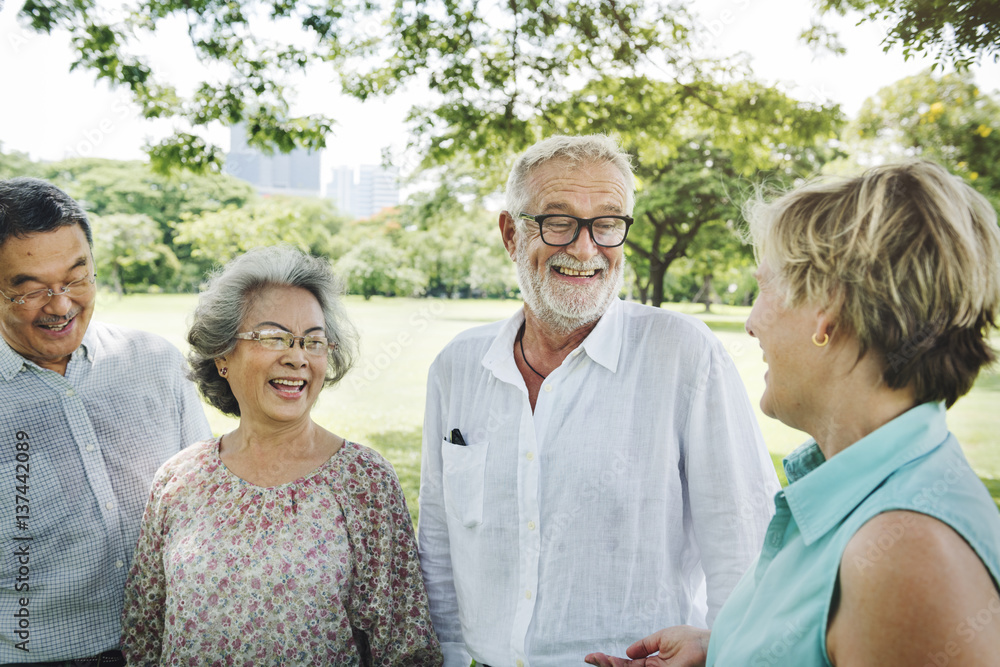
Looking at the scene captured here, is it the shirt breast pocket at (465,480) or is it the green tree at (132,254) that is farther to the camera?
the green tree at (132,254)

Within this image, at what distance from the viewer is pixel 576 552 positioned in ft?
6.96

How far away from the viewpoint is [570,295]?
234 cm

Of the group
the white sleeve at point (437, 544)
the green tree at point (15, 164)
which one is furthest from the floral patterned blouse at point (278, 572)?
the green tree at point (15, 164)

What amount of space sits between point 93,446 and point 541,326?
171cm

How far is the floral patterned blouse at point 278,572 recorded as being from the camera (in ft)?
6.97

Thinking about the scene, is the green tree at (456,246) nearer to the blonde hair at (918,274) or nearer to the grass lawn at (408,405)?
the grass lawn at (408,405)

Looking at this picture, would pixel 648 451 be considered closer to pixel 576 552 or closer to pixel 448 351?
pixel 576 552

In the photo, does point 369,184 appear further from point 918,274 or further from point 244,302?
point 918,274

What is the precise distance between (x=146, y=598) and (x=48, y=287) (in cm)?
114

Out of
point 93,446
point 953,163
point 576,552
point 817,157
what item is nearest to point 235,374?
point 93,446

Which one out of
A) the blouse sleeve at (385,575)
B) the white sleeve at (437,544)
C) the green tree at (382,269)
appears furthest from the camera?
the green tree at (382,269)

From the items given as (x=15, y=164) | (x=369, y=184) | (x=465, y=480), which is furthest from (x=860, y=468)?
(x=15, y=164)

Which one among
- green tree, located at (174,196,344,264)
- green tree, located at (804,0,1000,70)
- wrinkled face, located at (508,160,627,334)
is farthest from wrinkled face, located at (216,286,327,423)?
green tree, located at (174,196,344,264)

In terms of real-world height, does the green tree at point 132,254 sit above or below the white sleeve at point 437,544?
below
